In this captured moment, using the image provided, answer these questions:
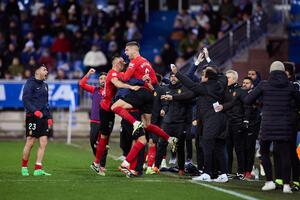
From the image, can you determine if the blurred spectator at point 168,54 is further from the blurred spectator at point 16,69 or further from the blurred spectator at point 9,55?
the blurred spectator at point 9,55

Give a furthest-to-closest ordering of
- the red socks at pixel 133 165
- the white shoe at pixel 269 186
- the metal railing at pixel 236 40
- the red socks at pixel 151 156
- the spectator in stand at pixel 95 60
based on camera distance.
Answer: the spectator in stand at pixel 95 60, the metal railing at pixel 236 40, the red socks at pixel 151 156, the red socks at pixel 133 165, the white shoe at pixel 269 186

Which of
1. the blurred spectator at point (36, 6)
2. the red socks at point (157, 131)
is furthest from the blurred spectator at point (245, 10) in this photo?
the red socks at point (157, 131)

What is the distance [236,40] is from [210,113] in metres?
13.3

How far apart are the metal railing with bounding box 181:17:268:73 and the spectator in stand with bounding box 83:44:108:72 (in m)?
4.55

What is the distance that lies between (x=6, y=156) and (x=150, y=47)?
13515mm

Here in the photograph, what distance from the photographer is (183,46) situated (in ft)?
104

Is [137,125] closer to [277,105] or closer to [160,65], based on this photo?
[277,105]

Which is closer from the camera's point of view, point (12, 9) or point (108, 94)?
point (108, 94)

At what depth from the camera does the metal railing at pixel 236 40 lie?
28391 mm

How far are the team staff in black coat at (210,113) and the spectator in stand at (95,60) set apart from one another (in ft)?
50.7

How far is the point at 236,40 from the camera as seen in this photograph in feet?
96.3

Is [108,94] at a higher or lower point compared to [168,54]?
lower

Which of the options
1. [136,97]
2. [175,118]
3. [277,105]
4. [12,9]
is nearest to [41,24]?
[12,9]

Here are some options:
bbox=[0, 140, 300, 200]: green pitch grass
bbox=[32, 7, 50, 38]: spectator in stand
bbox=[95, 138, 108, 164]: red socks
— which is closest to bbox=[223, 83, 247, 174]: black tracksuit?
bbox=[0, 140, 300, 200]: green pitch grass
